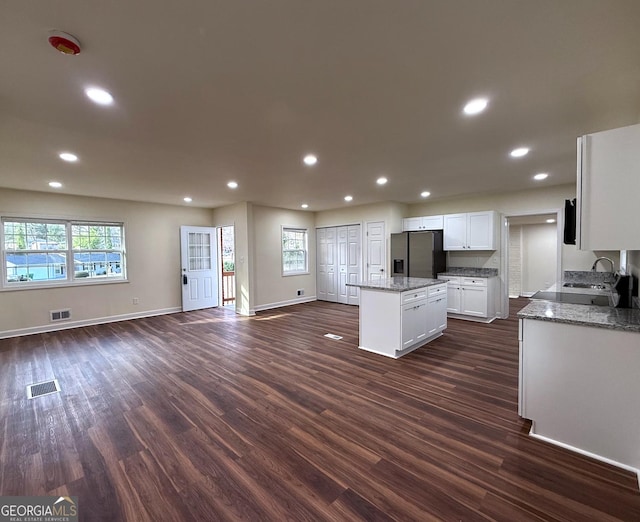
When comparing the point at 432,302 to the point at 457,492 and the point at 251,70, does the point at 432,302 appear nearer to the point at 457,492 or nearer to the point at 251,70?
the point at 457,492

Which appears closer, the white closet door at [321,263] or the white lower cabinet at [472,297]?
the white lower cabinet at [472,297]

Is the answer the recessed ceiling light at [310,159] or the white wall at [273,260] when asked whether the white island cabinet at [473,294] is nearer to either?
the recessed ceiling light at [310,159]

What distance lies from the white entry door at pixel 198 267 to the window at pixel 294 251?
5.94ft

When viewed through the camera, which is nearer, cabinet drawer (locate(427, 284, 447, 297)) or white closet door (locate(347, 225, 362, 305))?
cabinet drawer (locate(427, 284, 447, 297))

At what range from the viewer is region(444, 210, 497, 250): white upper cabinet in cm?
561

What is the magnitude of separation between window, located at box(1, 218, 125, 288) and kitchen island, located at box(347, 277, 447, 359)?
5.43 meters

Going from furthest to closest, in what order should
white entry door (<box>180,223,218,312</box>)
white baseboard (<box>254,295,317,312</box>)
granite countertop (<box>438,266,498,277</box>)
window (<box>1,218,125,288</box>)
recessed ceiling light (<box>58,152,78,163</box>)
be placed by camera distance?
1. white baseboard (<box>254,295,317,312</box>)
2. white entry door (<box>180,223,218,312</box>)
3. granite countertop (<box>438,266,498,277</box>)
4. window (<box>1,218,125,288</box>)
5. recessed ceiling light (<box>58,152,78,163</box>)

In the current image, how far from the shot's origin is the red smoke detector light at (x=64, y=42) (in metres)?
1.49

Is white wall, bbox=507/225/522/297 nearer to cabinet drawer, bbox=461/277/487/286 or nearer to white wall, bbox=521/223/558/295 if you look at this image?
white wall, bbox=521/223/558/295

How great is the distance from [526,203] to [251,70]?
5.79 metres

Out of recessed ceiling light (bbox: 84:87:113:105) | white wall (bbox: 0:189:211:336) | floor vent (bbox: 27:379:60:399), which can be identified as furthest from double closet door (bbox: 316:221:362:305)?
recessed ceiling light (bbox: 84:87:113:105)

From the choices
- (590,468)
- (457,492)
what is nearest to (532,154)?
(590,468)

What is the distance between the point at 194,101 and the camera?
2182mm

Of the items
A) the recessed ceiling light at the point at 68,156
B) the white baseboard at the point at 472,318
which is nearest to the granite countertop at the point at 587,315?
the white baseboard at the point at 472,318
